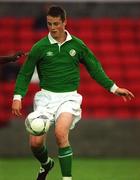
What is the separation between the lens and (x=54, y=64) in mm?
8758

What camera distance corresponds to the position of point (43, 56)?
28.7 ft

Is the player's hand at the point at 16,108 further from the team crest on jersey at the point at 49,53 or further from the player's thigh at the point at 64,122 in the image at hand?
the team crest on jersey at the point at 49,53

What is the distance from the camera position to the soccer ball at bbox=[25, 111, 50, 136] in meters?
8.48

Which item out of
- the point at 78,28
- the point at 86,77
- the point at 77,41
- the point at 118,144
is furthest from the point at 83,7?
the point at 77,41

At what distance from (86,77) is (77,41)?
24.8 feet

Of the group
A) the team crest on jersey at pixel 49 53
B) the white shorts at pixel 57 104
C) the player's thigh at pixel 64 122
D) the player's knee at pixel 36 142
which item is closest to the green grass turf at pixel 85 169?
the player's knee at pixel 36 142

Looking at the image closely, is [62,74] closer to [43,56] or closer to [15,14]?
[43,56]

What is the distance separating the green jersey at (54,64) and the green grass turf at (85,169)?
167cm

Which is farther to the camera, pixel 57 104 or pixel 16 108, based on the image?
pixel 57 104

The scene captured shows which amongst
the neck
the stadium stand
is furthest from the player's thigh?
the stadium stand

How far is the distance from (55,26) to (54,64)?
0.43m

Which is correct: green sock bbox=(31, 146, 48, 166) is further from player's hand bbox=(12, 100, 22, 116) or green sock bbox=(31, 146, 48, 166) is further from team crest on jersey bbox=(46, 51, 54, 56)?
team crest on jersey bbox=(46, 51, 54, 56)

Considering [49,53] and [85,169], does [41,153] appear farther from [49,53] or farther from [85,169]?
[85,169]

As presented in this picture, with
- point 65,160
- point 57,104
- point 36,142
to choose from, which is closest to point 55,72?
point 57,104
